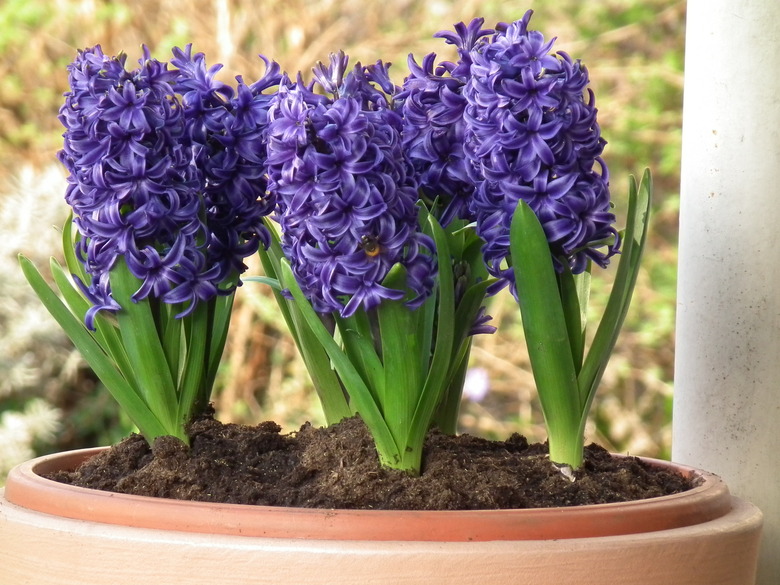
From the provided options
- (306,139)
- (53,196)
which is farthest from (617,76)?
(306,139)

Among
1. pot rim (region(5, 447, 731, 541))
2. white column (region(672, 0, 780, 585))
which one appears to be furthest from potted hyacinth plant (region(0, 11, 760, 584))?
white column (region(672, 0, 780, 585))

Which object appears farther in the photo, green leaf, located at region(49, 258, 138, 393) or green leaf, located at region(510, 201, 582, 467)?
green leaf, located at region(49, 258, 138, 393)

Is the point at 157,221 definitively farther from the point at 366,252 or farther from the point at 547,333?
the point at 547,333

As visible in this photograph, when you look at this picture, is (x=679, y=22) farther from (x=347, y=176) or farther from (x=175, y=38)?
(x=347, y=176)

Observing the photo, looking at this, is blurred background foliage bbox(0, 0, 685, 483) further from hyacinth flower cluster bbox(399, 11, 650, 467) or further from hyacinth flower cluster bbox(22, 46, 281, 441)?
hyacinth flower cluster bbox(399, 11, 650, 467)

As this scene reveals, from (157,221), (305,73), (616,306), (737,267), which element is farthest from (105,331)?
(305,73)

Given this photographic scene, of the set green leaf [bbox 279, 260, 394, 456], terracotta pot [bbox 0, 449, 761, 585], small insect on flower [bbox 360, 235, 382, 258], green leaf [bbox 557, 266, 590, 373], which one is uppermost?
small insect on flower [bbox 360, 235, 382, 258]

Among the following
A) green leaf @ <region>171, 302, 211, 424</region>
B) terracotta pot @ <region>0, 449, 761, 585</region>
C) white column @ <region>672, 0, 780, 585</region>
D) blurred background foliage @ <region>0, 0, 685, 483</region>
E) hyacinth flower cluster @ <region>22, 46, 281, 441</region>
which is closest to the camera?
terracotta pot @ <region>0, 449, 761, 585</region>
